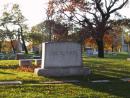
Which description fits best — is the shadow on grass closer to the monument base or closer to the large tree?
the monument base

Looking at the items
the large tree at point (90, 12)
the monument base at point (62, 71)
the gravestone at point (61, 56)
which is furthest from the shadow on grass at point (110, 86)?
the large tree at point (90, 12)

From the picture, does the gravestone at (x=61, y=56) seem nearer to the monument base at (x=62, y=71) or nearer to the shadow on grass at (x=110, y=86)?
the monument base at (x=62, y=71)

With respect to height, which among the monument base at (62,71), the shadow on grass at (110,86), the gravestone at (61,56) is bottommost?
the shadow on grass at (110,86)

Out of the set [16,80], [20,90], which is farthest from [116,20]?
[20,90]

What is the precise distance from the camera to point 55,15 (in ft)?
165

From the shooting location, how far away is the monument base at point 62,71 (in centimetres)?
2127

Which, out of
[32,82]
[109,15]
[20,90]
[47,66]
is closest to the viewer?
[20,90]

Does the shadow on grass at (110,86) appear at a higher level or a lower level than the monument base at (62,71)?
lower

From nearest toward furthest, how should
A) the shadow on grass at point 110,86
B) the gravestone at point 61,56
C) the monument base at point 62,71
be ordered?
the shadow on grass at point 110,86
the monument base at point 62,71
the gravestone at point 61,56

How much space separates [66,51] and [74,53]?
423 millimetres

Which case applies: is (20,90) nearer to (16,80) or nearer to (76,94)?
(76,94)

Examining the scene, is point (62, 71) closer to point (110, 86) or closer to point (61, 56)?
point (61, 56)

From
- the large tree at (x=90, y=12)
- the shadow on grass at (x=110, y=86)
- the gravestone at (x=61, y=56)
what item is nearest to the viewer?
the shadow on grass at (x=110, y=86)

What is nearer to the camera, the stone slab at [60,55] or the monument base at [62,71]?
the monument base at [62,71]
